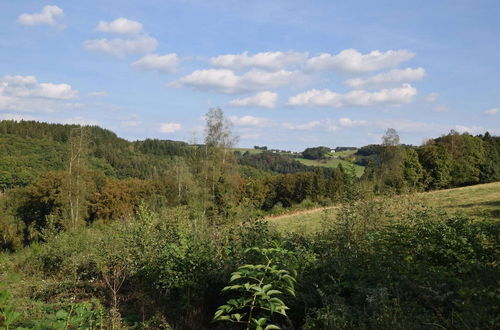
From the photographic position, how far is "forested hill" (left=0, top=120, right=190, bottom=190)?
7472 cm

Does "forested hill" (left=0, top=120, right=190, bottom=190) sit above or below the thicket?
above

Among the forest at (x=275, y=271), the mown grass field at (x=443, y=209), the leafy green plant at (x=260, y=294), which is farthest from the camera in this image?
the mown grass field at (x=443, y=209)

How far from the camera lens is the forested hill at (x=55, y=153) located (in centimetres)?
7472

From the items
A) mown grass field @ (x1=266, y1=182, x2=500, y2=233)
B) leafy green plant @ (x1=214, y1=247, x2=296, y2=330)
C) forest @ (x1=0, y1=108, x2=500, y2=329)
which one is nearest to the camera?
leafy green plant @ (x1=214, y1=247, x2=296, y2=330)

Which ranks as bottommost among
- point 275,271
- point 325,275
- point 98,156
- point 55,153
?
point 325,275

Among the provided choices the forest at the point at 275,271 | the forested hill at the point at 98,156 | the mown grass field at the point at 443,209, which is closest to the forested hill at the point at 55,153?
the forested hill at the point at 98,156

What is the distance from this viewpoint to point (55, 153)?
86.7 m

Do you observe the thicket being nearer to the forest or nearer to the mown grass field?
the forest

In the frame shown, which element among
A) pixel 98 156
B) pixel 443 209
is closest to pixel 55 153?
pixel 98 156

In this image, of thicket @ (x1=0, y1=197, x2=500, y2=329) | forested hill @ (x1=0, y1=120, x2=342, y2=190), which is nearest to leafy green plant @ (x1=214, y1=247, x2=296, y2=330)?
thicket @ (x1=0, y1=197, x2=500, y2=329)

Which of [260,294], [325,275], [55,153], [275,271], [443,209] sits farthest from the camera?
[55,153]

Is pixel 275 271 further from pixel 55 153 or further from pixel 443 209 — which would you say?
pixel 55 153

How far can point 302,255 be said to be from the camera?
234 inches

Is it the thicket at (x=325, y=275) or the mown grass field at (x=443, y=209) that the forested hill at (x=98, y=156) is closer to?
the mown grass field at (x=443, y=209)
